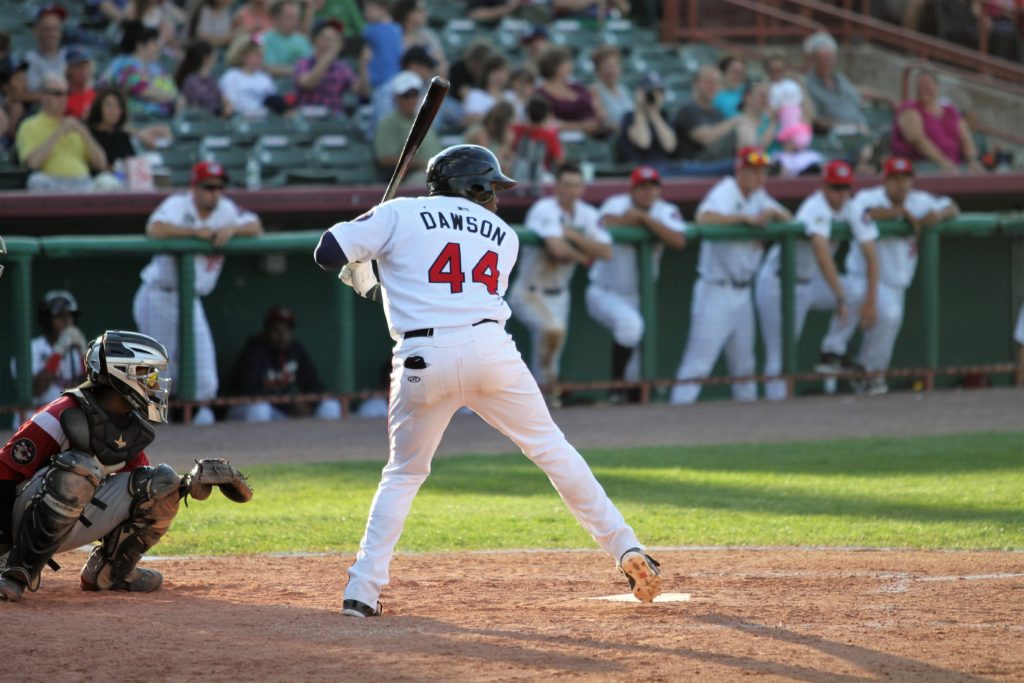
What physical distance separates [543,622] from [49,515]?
175 cm

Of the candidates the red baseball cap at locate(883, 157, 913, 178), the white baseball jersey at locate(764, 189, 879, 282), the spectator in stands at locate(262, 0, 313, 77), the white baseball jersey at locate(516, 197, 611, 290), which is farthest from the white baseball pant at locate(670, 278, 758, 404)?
the spectator in stands at locate(262, 0, 313, 77)

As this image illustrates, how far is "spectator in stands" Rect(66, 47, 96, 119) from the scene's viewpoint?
461 inches

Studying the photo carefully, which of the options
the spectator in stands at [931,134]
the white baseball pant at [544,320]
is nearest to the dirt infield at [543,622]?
the white baseball pant at [544,320]

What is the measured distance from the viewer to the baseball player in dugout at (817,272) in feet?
39.0

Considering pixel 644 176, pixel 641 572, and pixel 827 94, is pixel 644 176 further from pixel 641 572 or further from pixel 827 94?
pixel 641 572

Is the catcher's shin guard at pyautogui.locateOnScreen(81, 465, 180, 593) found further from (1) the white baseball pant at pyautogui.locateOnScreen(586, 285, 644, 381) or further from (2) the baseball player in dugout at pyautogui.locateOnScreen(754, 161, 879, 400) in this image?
(2) the baseball player in dugout at pyautogui.locateOnScreen(754, 161, 879, 400)

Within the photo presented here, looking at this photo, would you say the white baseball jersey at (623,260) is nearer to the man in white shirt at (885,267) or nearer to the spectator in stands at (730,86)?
the man in white shirt at (885,267)

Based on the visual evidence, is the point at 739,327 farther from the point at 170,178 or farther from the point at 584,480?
the point at 584,480

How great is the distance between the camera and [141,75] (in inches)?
495

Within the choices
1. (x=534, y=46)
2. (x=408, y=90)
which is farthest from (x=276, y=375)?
(x=534, y=46)

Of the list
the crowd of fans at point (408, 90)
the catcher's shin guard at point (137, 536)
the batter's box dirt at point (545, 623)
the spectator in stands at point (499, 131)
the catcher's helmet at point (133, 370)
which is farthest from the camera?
the crowd of fans at point (408, 90)

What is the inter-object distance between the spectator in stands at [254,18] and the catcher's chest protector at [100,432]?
837 cm

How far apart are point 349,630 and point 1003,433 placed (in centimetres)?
629

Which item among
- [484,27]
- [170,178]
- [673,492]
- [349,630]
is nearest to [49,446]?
[349,630]
